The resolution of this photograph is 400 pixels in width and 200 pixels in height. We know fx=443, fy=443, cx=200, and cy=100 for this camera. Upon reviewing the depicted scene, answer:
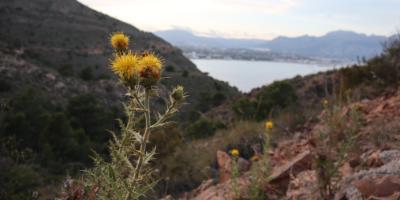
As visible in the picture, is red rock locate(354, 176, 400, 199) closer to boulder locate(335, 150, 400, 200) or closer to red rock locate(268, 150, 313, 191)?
boulder locate(335, 150, 400, 200)

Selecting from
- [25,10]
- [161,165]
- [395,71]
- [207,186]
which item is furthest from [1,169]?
[25,10]

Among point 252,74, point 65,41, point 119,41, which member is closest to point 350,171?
point 119,41

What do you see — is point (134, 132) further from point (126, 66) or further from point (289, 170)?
point (289, 170)

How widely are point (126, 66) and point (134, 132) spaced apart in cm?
36

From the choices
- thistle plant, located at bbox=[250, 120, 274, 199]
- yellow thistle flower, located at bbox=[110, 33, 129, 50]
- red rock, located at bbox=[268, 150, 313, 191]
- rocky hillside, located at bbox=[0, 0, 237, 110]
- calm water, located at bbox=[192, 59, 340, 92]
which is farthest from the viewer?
rocky hillside, located at bbox=[0, 0, 237, 110]

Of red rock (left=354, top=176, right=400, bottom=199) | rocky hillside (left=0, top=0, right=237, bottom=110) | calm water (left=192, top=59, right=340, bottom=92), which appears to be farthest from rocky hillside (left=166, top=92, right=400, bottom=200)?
rocky hillside (left=0, top=0, right=237, bottom=110)

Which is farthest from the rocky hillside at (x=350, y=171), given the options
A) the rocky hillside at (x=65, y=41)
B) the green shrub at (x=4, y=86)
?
the rocky hillside at (x=65, y=41)

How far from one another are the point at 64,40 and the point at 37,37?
11.0 feet

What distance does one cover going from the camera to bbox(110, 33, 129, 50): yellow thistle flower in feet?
8.81

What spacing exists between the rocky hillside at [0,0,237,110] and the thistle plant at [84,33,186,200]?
131 feet

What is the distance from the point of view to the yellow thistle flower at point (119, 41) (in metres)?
2.69

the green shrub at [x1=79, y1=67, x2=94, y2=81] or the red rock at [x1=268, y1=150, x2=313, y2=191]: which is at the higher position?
the red rock at [x1=268, y1=150, x2=313, y2=191]

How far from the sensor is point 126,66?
7.28ft

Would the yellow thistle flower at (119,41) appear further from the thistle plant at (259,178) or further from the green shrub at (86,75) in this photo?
the green shrub at (86,75)
